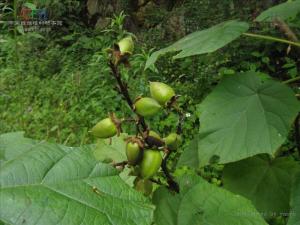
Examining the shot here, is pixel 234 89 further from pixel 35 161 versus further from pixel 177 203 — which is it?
pixel 35 161

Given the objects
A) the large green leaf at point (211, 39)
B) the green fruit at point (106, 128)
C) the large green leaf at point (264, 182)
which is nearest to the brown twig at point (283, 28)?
the large green leaf at point (211, 39)

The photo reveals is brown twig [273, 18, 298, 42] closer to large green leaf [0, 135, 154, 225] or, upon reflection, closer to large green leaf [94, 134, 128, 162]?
large green leaf [94, 134, 128, 162]

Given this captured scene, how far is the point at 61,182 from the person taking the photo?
49 cm

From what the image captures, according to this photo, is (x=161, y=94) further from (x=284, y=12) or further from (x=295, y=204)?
(x=284, y=12)

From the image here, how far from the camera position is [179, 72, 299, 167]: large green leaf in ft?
3.38

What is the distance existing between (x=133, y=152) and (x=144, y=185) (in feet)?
0.42

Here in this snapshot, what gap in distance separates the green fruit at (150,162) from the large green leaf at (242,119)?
14.7 inches

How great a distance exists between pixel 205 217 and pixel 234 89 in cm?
42

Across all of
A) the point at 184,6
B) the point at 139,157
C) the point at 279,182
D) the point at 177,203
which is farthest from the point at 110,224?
the point at 184,6

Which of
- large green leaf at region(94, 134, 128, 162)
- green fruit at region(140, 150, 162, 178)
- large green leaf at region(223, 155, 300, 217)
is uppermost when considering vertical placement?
green fruit at region(140, 150, 162, 178)

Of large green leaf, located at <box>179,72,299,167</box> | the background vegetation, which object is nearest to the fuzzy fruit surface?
large green leaf, located at <box>179,72,299,167</box>

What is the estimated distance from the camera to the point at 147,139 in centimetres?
70

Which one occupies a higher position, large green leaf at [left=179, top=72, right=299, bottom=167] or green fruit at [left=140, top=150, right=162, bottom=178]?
→ green fruit at [left=140, top=150, right=162, bottom=178]

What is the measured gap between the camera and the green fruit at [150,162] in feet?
2.26
